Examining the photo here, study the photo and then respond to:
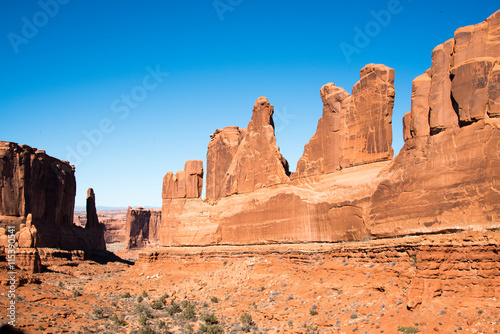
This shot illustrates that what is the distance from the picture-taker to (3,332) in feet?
62.1

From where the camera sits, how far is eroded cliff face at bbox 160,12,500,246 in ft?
61.3

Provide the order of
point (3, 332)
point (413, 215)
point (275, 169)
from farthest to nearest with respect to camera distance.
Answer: point (275, 169), point (413, 215), point (3, 332)

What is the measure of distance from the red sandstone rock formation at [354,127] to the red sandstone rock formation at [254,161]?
3.50 m

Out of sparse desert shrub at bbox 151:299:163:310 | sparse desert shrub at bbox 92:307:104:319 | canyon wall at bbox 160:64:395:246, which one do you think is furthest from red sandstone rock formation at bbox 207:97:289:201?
sparse desert shrub at bbox 92:307:104:319

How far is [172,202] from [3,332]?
2441cm

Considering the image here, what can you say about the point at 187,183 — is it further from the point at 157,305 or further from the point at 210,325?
the point at 210,325

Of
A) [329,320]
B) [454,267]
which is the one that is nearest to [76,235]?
[329,320]

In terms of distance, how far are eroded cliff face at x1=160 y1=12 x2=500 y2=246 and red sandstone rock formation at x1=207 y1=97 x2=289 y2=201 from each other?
0.08m

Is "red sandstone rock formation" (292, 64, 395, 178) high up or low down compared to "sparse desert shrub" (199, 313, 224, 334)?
up

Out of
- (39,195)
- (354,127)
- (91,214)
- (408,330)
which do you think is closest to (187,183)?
(354,127)

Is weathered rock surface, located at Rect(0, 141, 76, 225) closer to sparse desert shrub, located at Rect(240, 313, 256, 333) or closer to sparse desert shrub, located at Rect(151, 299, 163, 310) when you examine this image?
sparse desert shrub, located at Rect(151, 299, 163, 310)

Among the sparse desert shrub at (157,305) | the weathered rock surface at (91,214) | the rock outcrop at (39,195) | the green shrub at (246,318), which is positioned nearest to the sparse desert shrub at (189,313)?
the sparse desert shrub at (157,305)

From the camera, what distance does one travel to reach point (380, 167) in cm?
2489

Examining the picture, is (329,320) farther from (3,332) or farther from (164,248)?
(164,248)
